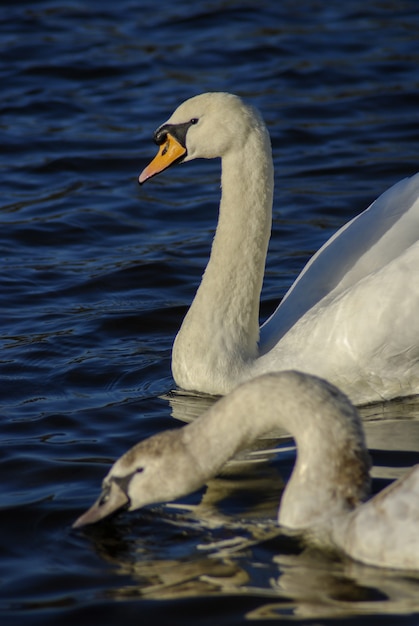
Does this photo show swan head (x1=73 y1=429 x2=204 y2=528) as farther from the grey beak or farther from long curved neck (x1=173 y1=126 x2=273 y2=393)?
long curved neck (x1=173 y1=126 x2=273 y2=393)

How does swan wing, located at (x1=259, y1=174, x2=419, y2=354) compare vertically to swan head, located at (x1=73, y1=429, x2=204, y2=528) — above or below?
above

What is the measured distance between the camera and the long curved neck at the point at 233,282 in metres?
8.09

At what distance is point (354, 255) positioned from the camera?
8.56m

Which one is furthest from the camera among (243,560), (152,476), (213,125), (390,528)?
(213,125)

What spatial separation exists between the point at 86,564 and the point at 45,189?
6.89 m

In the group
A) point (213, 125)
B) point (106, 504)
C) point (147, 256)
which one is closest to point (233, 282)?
point (213, 125)

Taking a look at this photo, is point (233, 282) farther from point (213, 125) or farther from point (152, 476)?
point (152, 476)

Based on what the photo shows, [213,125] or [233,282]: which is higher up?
[213,125]

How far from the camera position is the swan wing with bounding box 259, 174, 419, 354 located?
841cm

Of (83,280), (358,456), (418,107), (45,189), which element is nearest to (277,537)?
(358,456)

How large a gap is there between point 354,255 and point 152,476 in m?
3.01

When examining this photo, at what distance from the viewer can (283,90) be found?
14.7m

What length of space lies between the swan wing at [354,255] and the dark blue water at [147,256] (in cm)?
82

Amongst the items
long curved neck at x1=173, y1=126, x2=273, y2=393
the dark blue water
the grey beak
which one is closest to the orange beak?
long curved neck at x1=173, y1=126, x2=273, y2=393
